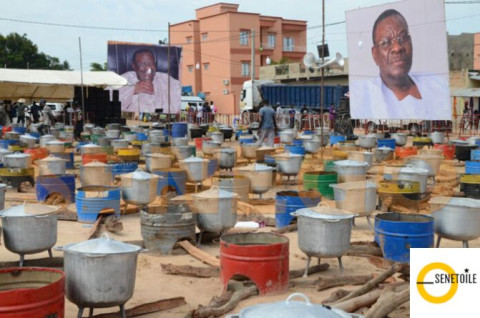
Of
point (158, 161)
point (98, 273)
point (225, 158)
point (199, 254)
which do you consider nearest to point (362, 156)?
point (225, 158)

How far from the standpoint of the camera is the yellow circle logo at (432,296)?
4.21 meters

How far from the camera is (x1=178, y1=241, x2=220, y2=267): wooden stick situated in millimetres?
6887

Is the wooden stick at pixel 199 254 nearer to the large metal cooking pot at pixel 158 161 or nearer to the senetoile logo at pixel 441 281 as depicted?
the senetoile logo at pixel 441 281

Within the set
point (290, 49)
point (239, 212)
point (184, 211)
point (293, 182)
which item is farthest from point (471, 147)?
point (290, 49)

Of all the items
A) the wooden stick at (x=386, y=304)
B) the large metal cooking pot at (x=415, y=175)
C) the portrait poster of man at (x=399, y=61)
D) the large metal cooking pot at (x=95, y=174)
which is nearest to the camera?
the wooden stick at (x=386, y=304)

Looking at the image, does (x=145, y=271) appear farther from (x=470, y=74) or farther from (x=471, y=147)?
(x=470, y=74)

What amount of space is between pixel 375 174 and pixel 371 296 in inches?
362

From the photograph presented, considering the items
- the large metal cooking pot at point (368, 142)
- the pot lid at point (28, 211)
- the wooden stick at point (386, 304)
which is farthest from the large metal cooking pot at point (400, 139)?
the wooden stick at point (386, 304)

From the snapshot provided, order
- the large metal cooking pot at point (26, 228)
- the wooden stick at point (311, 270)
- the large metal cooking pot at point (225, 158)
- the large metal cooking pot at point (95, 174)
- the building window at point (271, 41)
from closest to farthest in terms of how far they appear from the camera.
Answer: the large metal cooking pot at point (26, 228) → the wooden stick at point (311, 270) → the large metal cooking pot at point (95, 174) → the large metal cooking pot at point (225, 158) → the building window at point (271, 41)

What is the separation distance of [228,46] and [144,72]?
20.0 meters

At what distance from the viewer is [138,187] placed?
9.41m

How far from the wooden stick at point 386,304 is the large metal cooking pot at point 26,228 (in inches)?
136

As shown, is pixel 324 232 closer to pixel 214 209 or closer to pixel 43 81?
pixel 214 209

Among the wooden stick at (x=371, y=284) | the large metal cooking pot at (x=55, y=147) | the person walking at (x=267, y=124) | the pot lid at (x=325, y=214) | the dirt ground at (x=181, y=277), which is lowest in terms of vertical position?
the dirt ground at (x=181, y=277)
